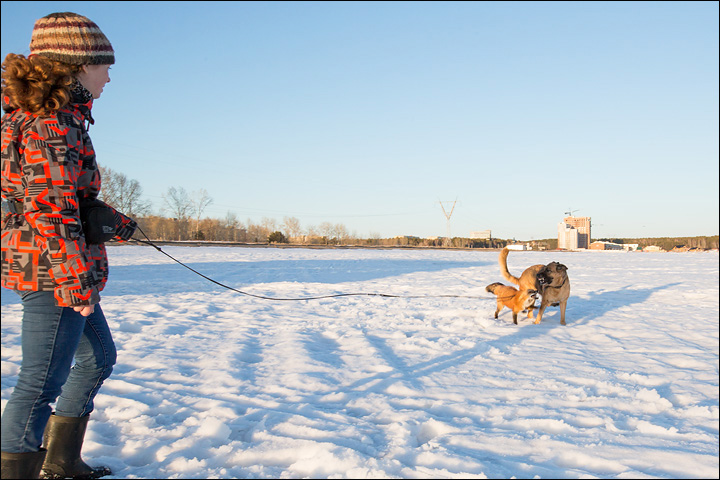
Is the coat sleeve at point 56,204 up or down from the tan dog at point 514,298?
up

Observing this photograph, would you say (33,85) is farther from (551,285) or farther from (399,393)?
(551,285)

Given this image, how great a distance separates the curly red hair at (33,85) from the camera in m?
1.73

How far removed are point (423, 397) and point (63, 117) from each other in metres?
2.76

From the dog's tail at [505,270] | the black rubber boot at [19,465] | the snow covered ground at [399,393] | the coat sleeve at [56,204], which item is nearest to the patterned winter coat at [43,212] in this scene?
the coat sleeve at [56,204]

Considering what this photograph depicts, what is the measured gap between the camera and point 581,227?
33.7 meters

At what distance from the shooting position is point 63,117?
1785 mm

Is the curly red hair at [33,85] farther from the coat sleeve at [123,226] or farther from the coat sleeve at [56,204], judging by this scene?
the coat sleeve at [123,226]

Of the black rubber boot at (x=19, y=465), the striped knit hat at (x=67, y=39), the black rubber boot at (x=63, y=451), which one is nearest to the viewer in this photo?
the black rubber boot at (x=19, y=465)

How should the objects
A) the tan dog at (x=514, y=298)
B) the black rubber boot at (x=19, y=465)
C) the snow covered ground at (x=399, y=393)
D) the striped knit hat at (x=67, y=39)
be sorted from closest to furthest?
1. the black rubber boot at (x=19, y=465)
2. the striped knit hat at (x=67, y=39)
3. the snow covered ground at (x=399, y=393)
4. the tan dog at (x=514, y=298)

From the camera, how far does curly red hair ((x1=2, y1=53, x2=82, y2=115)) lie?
5.68 ft

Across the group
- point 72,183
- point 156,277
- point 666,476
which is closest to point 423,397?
point 666,476

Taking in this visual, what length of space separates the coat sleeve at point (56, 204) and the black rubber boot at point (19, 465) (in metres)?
0.59

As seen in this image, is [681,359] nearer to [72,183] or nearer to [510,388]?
[510,388]

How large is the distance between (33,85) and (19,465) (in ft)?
4.78
